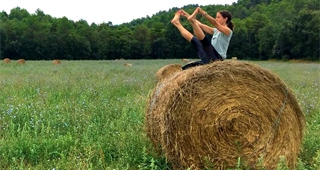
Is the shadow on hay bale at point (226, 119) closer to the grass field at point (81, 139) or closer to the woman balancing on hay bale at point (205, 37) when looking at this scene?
the grass field at point (81, 139)

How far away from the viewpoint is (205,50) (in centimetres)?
492

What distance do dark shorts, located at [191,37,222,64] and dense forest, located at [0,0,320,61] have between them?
5088cm

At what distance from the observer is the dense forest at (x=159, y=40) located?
177 feet

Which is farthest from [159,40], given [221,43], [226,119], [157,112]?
[226,119]

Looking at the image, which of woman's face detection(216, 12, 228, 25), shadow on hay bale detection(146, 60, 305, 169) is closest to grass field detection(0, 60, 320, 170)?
shadow on hay bale detection(146, 60, 305, 169)

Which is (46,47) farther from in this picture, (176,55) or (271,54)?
(271,54)

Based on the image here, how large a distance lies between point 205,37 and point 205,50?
0.19 meters

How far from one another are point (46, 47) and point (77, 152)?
193 feet

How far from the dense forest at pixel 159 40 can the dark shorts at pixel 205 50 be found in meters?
50.9

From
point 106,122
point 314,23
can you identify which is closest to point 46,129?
point 106,122

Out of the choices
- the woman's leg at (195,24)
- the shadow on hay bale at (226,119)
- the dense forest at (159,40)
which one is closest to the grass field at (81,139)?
the shadow on hay bale at (226,119)

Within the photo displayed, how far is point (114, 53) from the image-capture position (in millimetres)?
66438

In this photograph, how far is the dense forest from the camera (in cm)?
5403

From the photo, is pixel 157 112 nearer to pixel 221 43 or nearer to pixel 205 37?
pixel 205 37
